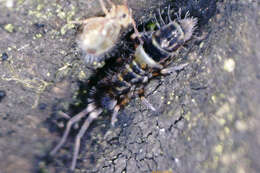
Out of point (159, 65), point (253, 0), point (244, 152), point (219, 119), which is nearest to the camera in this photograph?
point (244, 152)

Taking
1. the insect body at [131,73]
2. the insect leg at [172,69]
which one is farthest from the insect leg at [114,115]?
the insect leg at [172,69]

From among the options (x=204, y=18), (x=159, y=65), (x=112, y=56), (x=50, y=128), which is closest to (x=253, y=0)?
(x=204, y=18)

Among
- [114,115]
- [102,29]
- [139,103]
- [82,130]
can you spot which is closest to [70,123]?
[82,130]

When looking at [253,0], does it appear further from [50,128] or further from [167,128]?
[50,128]

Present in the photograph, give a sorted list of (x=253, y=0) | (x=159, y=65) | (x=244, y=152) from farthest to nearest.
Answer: (x=159, y=65) < (x=253, y=0) < (x=244, y=152)

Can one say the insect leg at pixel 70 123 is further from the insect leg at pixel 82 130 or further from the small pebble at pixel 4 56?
the small pebble at pixel 4 56

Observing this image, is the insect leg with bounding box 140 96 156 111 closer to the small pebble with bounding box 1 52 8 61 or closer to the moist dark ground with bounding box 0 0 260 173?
the moist dark ground with bounding box 0 0 260 173

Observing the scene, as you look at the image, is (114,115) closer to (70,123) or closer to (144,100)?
(144,100)
